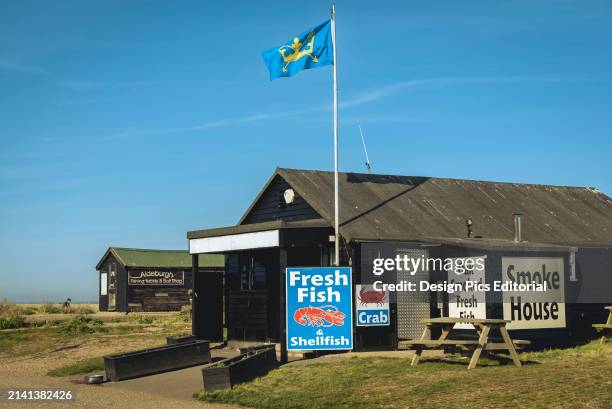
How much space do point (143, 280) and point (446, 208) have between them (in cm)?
2886

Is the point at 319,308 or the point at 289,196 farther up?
the point at 289,196

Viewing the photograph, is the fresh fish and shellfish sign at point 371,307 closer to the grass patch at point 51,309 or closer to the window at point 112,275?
the window at point 112,275

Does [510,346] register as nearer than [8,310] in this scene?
Yes

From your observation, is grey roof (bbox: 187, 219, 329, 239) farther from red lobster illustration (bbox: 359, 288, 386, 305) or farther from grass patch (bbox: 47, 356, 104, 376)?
grass patch (bbox: 47, 356, 104, 376)

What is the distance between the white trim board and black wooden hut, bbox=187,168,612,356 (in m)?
0.03

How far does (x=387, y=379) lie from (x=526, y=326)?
5.99 m

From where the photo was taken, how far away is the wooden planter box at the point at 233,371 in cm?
1540

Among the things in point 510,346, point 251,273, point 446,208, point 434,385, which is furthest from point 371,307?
point 434,385

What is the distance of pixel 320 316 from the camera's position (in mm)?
20047

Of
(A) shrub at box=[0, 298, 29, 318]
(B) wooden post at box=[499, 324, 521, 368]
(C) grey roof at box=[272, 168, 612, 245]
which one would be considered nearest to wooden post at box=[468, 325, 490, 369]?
(B) wooden post at box=[499, 324, 521, 368]

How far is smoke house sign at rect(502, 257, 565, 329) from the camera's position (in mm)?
19625

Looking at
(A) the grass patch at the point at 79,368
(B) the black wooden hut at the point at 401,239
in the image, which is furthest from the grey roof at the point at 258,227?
(A) the grass patch at the point at 79,368

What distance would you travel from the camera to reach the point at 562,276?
2070cm

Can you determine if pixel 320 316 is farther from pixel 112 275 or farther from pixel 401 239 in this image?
pixel 112 275
